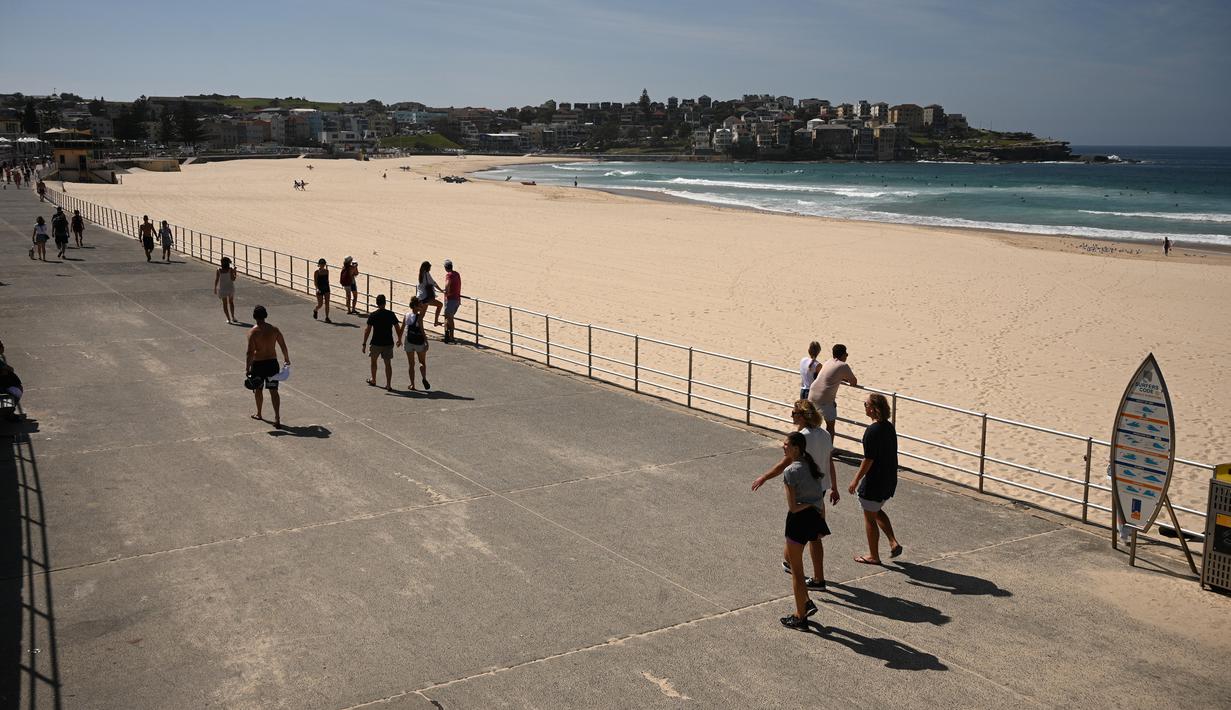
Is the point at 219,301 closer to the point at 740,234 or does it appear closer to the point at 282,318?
the point at 282,318

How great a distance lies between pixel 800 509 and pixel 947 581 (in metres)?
1.54

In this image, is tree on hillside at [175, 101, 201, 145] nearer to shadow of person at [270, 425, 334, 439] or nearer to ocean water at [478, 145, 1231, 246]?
ocean water at [478, 145, 1231, 246]

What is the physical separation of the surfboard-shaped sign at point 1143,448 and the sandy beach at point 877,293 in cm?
446

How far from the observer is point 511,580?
7.33 m

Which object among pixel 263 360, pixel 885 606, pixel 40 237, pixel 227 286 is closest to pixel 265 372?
pixel 263 360

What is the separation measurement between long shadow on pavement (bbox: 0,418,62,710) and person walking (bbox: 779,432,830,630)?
4.44 m

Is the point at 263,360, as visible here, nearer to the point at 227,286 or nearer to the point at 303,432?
the point at 303,432

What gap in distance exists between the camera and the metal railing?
33.3ft

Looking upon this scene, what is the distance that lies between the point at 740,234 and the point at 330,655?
41.7 m

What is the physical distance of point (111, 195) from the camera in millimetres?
59688

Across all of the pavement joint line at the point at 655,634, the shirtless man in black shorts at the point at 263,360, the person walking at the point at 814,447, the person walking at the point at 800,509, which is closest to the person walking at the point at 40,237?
the shirtless man in black shorts at the point at 263,360

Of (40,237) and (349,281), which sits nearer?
(349,281)

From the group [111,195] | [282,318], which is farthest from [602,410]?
[111,195]

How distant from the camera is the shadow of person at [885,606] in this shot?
6.81m
